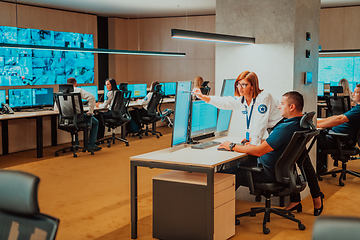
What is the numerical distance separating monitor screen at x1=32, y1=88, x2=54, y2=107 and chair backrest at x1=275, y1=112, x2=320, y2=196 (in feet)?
17.5

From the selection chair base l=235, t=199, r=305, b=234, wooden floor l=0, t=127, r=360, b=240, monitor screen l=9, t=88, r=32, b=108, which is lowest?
wooden floor l=0, t=127, r=360, b=240

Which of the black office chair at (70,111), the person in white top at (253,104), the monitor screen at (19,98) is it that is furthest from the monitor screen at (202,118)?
the monitor screen at (19,98)

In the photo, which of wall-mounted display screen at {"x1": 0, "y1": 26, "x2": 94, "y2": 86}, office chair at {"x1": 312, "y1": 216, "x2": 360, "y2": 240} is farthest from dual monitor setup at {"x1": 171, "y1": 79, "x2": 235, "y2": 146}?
wall-mounted display screen at {"x1": 0, "y1": 26, "x2": 94, "y2": 86}

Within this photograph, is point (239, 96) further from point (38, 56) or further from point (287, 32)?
point (38, 56)

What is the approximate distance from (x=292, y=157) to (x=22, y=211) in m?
2.35

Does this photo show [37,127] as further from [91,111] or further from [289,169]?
[289,169]

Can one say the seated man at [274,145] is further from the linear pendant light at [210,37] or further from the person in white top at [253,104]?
the linear pendant light at [210,37]

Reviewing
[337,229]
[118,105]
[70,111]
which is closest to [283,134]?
[337,229]

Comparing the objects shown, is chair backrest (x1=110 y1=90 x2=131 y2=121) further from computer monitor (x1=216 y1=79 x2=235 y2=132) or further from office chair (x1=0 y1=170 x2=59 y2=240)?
office chair (x1=0 y1=170 x2=59 y2=240)

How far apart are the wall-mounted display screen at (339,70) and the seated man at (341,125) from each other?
20.1 ft

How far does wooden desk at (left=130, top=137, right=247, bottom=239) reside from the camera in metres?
3.24

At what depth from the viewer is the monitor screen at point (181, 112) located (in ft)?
12.0

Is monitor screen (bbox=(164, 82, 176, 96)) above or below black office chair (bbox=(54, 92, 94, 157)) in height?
above

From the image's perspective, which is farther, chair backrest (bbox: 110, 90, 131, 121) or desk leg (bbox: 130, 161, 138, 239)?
chair backrest (bbox: 110, 90, 131, 121)
